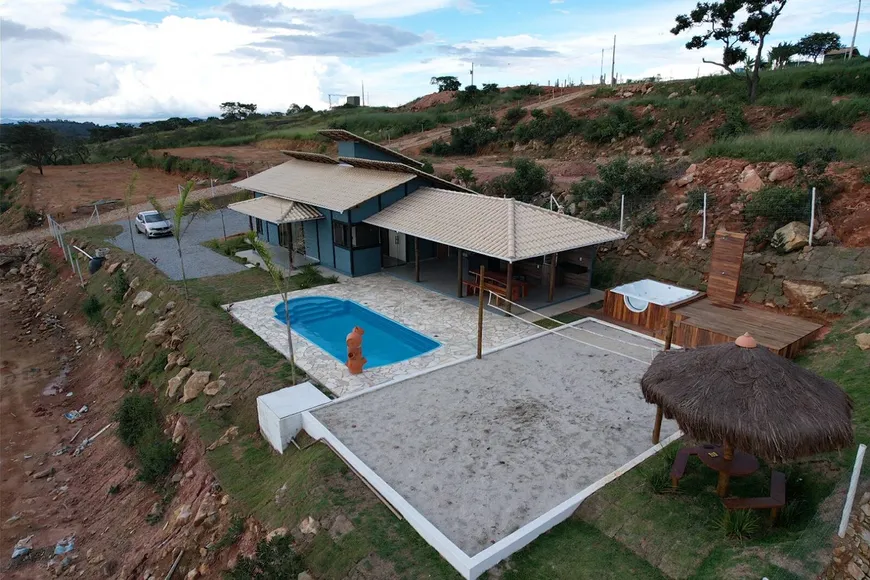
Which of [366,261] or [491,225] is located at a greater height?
[491,225]

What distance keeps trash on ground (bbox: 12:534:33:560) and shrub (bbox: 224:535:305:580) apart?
234 inches

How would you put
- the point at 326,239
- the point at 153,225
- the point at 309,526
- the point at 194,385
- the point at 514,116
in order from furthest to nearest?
the point at 514,116
the point at 153,225
the point at 326,239
the point at 194,385
the point at 309,526

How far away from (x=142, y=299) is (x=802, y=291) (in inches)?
824

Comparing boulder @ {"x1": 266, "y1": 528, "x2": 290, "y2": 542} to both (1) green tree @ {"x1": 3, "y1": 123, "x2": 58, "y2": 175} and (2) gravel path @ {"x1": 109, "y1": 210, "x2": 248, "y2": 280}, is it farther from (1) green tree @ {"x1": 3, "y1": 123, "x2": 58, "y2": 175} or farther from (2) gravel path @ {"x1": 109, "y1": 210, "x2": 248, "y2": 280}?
(1) green tree @ {"x1": 3, "y1": 123, "x2": 58, "y2": 175}

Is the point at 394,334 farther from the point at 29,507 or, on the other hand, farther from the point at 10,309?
the point at 10,309

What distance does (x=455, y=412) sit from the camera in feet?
35.3

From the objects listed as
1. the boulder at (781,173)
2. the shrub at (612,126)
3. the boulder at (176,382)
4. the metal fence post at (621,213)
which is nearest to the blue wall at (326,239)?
the boulder at (176,382)

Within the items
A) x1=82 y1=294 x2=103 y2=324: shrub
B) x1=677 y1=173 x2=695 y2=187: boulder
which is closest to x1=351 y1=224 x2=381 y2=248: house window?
x1=82 y1=294 x2=103 y2=324: shrub

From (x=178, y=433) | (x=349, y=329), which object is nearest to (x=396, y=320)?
(x=349, y=329)

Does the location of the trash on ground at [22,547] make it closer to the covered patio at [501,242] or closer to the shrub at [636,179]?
the covered patio at [501,242]

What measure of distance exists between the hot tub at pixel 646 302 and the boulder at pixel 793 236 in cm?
Result: 270

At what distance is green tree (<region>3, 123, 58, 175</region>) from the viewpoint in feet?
153

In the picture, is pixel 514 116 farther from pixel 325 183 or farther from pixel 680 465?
pixel 680 465

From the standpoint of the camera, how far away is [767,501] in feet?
22.7
